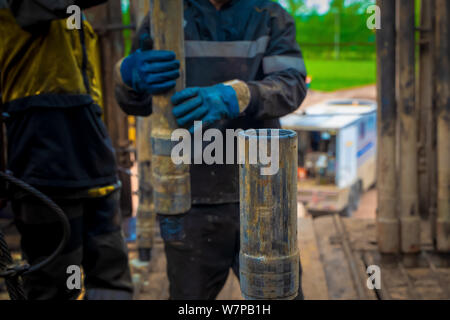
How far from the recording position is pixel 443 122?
4.61 meters

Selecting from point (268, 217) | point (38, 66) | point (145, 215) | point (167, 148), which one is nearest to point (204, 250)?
point (167, 148)

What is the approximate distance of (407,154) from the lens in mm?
4680

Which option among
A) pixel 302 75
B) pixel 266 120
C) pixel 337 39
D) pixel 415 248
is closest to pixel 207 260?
pixel 266 120

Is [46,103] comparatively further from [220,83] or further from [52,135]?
[220,83]

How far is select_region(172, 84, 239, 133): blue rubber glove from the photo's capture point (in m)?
2.10

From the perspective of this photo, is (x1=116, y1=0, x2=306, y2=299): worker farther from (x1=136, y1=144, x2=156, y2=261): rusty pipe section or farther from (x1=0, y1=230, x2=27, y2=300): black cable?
(x1=136, y1=144, x2=156, y2=261): rusty pipe section

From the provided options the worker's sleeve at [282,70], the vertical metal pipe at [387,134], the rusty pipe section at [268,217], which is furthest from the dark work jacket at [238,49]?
the vertical metal pipe at [387,134]

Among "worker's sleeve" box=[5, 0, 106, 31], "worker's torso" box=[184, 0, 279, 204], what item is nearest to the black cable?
"worker's torso" box=[184, 0, 279, 204]

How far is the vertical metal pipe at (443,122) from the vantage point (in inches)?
181

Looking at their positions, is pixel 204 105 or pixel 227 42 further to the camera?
pixel 227 42

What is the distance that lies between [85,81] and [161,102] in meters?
1.29

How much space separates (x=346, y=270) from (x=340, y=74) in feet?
104

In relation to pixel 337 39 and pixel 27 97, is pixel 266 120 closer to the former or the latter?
pixel 27 97

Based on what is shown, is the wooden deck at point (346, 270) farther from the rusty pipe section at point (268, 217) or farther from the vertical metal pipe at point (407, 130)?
the rusty pipe section at point (268, 217)
